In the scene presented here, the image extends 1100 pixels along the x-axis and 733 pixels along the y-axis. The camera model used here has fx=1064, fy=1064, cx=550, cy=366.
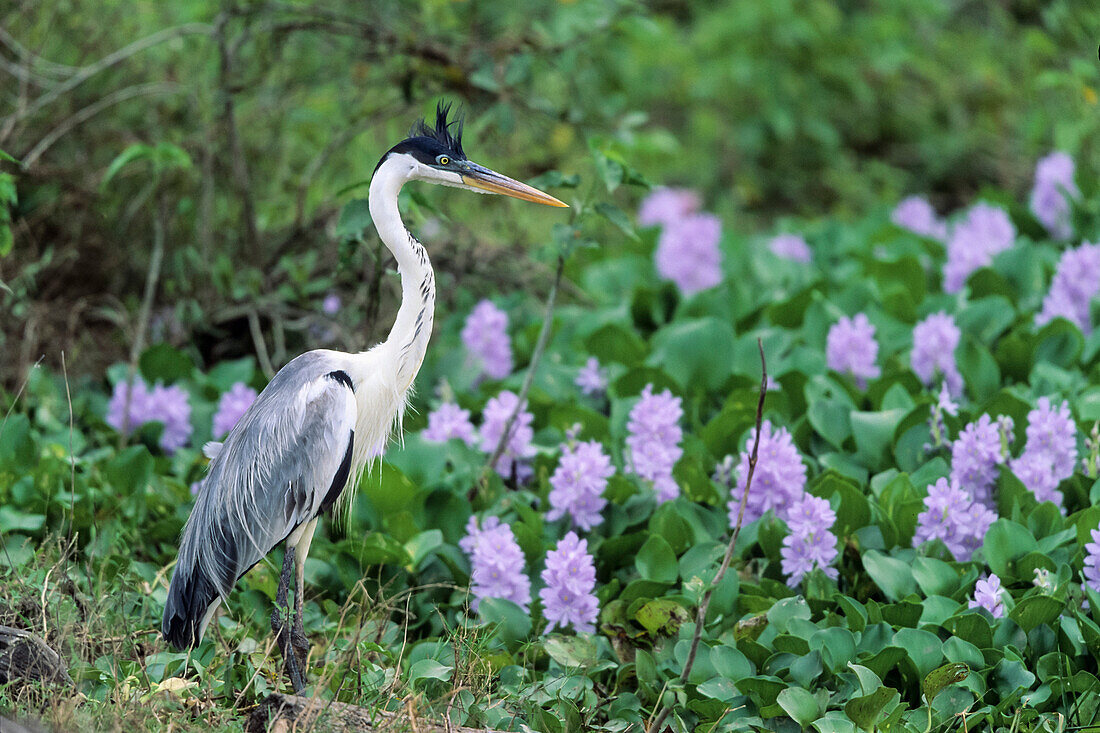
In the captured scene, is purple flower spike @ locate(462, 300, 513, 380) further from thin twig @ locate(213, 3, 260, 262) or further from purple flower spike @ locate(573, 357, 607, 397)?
thin twig @ locate(213, 3, 260, 262)

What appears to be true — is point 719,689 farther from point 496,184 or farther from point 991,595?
point 496,184

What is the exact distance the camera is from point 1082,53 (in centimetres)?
622

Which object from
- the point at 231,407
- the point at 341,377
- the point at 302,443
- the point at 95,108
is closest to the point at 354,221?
the point at 341,377

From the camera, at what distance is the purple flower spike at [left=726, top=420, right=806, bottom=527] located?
3.19 metres

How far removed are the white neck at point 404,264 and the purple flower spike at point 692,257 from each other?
2908mm

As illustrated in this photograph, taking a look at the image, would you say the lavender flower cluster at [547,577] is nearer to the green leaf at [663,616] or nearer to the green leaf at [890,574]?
the green leaf at [663,616]

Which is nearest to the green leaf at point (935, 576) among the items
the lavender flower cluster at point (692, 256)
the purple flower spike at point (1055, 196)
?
the lavender flower cluster at point (692, 256)

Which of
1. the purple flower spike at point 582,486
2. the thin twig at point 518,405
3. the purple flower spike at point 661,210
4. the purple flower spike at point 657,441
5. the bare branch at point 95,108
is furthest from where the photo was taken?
the purple flower spike at point 661,210

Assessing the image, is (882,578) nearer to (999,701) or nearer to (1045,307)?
(999,701)

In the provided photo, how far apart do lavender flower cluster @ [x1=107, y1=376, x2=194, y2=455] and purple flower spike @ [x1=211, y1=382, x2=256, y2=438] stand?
0.54 ft

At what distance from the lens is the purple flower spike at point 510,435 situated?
364 centimetres

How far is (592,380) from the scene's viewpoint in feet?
13.9

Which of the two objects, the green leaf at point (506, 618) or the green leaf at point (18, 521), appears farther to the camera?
the green leaf at point (18, 521)

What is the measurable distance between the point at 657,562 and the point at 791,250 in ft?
10.1
